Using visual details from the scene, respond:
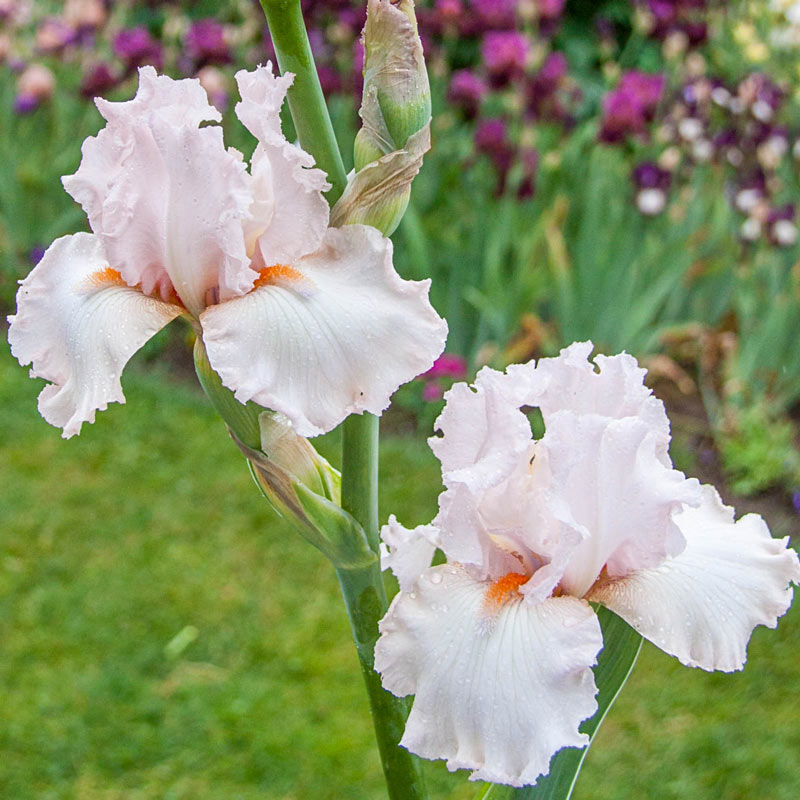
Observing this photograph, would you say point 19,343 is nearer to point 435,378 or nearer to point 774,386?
point 435,378

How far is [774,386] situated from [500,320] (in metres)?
0.94

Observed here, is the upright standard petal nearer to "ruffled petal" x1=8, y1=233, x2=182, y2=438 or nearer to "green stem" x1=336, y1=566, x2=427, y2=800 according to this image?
"ruffled petal" x1=8, y1=233, x2=182, y2=438

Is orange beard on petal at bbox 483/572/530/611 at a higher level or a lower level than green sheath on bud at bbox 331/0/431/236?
lower

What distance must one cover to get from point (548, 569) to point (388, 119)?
0.35m

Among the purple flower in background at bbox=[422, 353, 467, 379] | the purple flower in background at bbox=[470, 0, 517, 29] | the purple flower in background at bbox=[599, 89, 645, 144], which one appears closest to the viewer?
the purple flower in background at bbox=[422, 353, 467, 379]

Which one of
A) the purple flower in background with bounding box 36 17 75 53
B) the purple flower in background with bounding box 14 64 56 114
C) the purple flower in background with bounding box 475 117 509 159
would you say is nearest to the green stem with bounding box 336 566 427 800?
the purple flower in background with bounding box 475 117 509 159

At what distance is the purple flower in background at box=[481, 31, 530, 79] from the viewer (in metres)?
3.42

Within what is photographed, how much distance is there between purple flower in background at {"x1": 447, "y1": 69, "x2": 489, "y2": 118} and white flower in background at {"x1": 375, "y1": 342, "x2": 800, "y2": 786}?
2.87 m

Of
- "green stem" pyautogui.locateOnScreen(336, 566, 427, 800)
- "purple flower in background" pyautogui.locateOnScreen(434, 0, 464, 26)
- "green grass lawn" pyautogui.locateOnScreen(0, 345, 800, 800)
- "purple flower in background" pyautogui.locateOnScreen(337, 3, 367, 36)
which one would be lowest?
"green grass lawn" pyautogui.locateOnScreen(0, 345, 800, 800)

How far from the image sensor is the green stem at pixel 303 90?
2.54ft

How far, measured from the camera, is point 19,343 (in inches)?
32.2

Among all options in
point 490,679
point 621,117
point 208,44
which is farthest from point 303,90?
point 208,44

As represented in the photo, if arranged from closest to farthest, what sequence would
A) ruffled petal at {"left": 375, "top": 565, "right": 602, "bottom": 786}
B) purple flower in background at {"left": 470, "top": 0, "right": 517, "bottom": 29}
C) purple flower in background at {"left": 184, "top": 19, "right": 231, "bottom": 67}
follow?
ruffled petal at {"left": 375, "top": 565, "right": 602, "bottom": 786}, purple flower in background at {"left": 470, "top": 0, "right": 517, "bottom": 29}, purple flower in background at {"left": 184, "top": 19, "right": 231, "bottom": 67}

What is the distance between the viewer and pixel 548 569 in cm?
77
